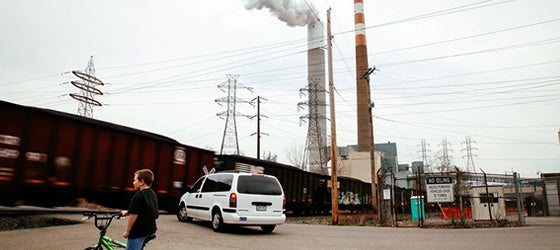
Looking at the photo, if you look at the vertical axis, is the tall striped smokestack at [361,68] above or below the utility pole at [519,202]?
above

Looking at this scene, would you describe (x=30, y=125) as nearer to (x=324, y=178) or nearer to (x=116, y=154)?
(x=116, y=154)

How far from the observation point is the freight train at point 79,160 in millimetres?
9906

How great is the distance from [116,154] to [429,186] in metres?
11.5

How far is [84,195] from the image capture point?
39.1 ft

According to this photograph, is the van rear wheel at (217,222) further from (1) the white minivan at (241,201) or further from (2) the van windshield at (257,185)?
(2) the van windshield at (257,185)

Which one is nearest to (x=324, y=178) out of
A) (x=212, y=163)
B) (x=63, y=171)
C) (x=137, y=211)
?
(x=212, y=163)

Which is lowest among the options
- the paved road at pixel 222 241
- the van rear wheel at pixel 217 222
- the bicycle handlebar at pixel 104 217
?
the paved road at pixel 222 241

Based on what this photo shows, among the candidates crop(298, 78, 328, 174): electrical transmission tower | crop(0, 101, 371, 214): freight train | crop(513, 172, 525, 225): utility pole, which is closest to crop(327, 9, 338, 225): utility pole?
crop(0, 101, 371, 214): freight train

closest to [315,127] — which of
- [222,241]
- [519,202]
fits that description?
[519,202]

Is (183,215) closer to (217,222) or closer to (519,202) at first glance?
(217,222)

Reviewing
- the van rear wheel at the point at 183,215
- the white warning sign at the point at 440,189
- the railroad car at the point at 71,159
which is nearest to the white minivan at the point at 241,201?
the van rear wheel at the point at 183,215

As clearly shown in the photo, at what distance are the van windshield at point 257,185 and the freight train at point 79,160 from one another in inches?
199

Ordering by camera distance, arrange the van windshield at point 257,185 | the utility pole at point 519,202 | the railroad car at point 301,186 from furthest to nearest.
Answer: the railroad car at point 301,186, the utility pole at point 519,202, the van windshield at point 257,185

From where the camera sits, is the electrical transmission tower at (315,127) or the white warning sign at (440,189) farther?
the electrical transmission tower at (315,127)
